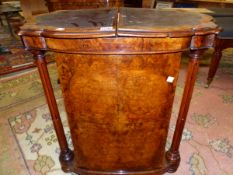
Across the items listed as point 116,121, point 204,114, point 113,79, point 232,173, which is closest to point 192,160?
point 232,173

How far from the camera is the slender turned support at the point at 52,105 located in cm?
82

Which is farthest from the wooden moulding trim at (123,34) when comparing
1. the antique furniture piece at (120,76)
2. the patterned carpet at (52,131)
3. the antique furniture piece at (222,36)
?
the antique furniture piece at (222,36)

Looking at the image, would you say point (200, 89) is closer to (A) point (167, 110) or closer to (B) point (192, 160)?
(B) point (192, 160)

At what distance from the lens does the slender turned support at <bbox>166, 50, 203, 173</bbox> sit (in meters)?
0.80

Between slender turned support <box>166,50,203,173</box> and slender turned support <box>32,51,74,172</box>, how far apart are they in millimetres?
565

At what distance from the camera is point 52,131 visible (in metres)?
1.51

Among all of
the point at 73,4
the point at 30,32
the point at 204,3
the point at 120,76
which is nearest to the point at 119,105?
the point at 120,76

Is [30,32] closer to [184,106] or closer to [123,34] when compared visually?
[123,34]

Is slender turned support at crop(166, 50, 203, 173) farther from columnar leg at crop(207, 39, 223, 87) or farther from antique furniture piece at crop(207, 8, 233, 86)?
columnar leg at crop(207, 39, 223, 87)

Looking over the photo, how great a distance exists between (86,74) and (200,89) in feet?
4.84

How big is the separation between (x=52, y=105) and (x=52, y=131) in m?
0.63

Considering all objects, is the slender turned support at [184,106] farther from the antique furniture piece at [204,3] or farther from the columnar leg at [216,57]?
the antique furniture piece at [204,3]

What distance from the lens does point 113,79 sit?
0.80 meters

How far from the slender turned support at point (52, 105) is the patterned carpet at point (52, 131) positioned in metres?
0.11
